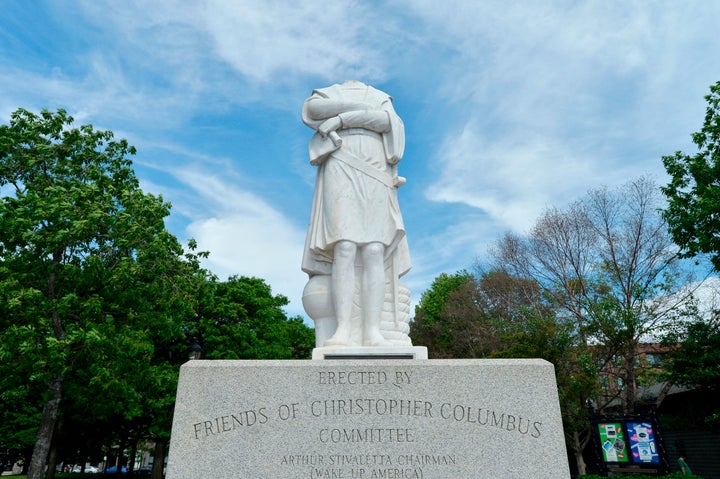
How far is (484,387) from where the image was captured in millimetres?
4918

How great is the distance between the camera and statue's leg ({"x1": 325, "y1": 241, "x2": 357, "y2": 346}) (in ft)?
19.8

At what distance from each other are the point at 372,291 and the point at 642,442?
11.0m

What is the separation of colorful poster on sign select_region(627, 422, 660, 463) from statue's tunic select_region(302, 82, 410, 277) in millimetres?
10226

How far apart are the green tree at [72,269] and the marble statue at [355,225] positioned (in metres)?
11.3

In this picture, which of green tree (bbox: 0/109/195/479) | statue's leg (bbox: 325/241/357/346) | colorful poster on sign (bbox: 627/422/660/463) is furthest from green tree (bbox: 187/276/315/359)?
statue's leg (bbox: 325/241/357/346)

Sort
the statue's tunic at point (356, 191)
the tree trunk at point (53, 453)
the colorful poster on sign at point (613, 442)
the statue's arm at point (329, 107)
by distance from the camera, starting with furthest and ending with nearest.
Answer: the tree trunk at point (53, 453) → the colorful poster on sign at point (613, 442) → the statue's arm at point (329, 107) → the statue's tunic at point (356, 191)

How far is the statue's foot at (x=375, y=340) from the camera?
5.90 meters

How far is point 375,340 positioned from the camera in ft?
19.4

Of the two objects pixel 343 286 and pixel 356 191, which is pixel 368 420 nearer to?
pixel 343 286

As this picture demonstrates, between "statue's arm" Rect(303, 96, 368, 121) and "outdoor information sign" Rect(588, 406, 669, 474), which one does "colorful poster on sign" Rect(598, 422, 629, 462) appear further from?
"statue's arm" Rect(303, 96, 368, 121)

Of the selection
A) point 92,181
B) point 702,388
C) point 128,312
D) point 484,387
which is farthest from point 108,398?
point 702,388

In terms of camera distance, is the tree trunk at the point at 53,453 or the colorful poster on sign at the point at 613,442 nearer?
the colorful poster on sign at the point at 613,442

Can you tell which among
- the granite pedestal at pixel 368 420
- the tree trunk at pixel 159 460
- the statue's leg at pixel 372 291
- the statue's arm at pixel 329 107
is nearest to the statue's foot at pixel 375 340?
the statue's leg at pixel 372 291

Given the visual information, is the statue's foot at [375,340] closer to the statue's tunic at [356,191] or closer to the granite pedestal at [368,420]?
the granite pedestal at [368,420]
